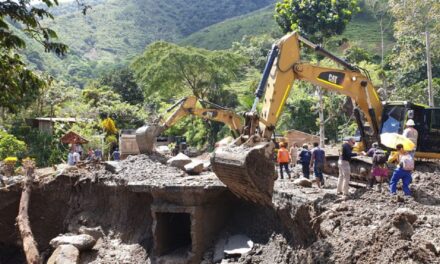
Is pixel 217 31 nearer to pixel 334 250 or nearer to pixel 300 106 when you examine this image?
pixel 300 106

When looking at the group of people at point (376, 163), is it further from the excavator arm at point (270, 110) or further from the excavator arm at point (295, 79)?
the excavator arm at point (270, 110)

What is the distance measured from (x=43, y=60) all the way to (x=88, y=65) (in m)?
10.1

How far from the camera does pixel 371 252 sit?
25.7 feet

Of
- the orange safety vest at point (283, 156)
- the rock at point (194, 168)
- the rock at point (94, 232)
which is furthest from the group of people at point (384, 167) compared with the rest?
the rock at point (94, 232)

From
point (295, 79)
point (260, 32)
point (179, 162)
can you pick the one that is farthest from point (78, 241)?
point (260, 32)

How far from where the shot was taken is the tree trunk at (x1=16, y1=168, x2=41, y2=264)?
14.7 metres

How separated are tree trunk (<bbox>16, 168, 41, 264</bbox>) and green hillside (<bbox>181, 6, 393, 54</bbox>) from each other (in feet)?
159

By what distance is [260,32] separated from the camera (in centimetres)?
8381

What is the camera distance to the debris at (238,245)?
1204 centimetres

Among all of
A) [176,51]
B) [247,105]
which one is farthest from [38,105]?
[247,105]

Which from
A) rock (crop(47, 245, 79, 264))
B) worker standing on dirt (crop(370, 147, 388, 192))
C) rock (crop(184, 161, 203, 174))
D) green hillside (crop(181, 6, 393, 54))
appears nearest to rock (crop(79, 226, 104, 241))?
rock (crop(47, 245, 79, 264))

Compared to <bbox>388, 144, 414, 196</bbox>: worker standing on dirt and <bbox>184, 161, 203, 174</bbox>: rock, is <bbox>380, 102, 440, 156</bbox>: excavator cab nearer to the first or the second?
<bbox>388, 144, 414, 196</bbox>: worker standing on dirt

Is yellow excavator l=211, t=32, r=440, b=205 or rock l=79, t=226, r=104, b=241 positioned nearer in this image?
yellow excavator l=211, t=32, r=440, b=205

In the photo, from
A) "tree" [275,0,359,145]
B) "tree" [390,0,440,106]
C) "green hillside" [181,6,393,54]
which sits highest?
"green hillside" [181,6,393,54]
